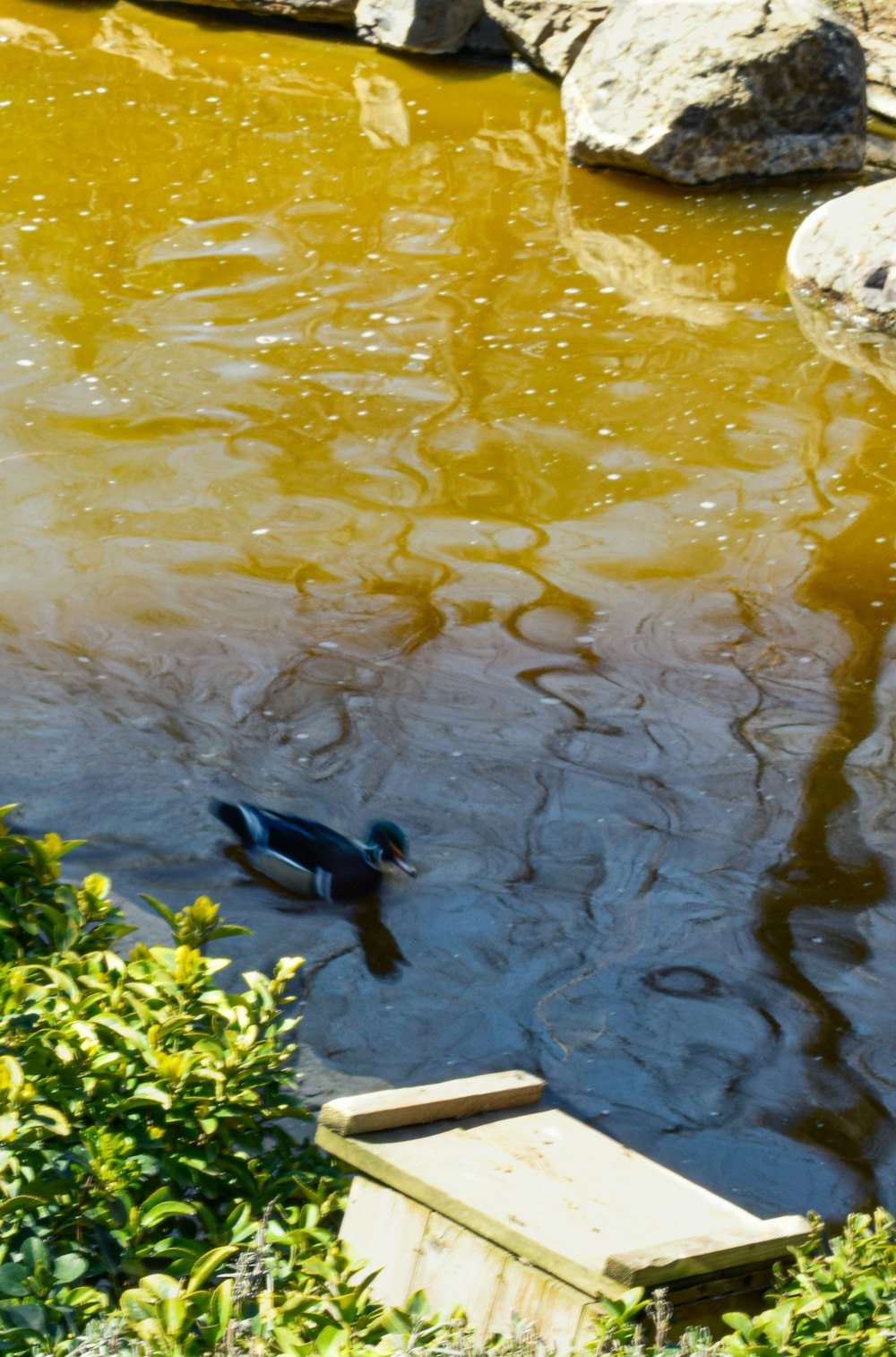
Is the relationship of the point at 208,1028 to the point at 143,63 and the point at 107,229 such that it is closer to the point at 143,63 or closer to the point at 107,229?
the point at 107,229

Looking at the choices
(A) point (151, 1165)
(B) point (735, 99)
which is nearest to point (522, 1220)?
(A) point (151, 1165)

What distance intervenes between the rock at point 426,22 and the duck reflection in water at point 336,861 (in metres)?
10.4

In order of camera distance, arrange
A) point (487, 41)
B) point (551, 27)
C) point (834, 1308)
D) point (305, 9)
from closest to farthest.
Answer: point (834, 1308), point (551, 27), point (487, 41), point (305, 9)

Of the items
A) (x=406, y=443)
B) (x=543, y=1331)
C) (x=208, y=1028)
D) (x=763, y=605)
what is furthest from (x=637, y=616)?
(x=543, y=1331)

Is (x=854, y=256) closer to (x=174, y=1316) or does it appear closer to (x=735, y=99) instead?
(x=735, y=99)

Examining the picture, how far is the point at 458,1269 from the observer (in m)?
2.34

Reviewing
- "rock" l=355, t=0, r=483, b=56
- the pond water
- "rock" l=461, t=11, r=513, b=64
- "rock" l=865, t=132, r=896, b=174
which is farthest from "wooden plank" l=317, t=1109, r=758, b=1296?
"rock" l=461, t=11, r=513, b=64

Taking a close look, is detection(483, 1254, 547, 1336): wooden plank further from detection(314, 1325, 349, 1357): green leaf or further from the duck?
the duck

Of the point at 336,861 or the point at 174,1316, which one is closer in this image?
the point at 174,1316

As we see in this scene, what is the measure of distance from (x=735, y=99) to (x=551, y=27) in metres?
2.88

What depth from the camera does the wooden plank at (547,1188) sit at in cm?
226

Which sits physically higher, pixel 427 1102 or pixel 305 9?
pixel 305 9

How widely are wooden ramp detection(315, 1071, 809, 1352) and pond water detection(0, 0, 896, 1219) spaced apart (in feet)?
3.53

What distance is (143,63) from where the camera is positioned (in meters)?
13.0
